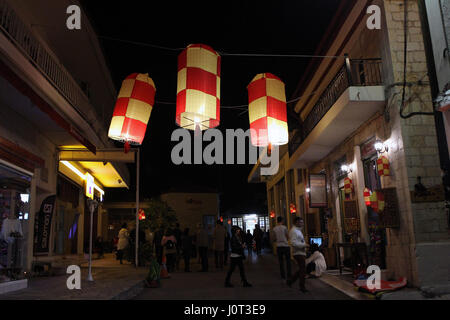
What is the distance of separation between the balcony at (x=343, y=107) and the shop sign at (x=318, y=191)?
947 millimetres

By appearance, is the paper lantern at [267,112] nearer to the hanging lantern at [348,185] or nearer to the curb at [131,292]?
the hanging lantern at [348,185]

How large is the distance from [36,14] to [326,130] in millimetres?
9739

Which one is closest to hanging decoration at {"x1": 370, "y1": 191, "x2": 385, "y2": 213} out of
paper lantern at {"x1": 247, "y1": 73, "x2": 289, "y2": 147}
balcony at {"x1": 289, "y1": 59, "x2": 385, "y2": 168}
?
balcony at {"x1": 289, "y1": 59, "x2": 385, "y2": 168}

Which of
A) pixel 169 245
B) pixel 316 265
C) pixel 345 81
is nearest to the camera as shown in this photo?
pixel 345 81

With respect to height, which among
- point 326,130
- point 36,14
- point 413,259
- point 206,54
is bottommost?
point 413,259

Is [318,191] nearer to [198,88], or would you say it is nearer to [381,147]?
[381,147]

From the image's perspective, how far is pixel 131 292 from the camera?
891cm

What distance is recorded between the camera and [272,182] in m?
25.6

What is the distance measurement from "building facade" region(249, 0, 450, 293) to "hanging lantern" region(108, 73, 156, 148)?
16.3 ft

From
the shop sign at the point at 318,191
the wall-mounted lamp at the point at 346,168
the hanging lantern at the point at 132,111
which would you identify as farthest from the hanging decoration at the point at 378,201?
the hanging lantern at the point at 132,111

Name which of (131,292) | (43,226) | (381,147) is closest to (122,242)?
(43,226)

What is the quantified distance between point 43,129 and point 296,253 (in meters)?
8.19
